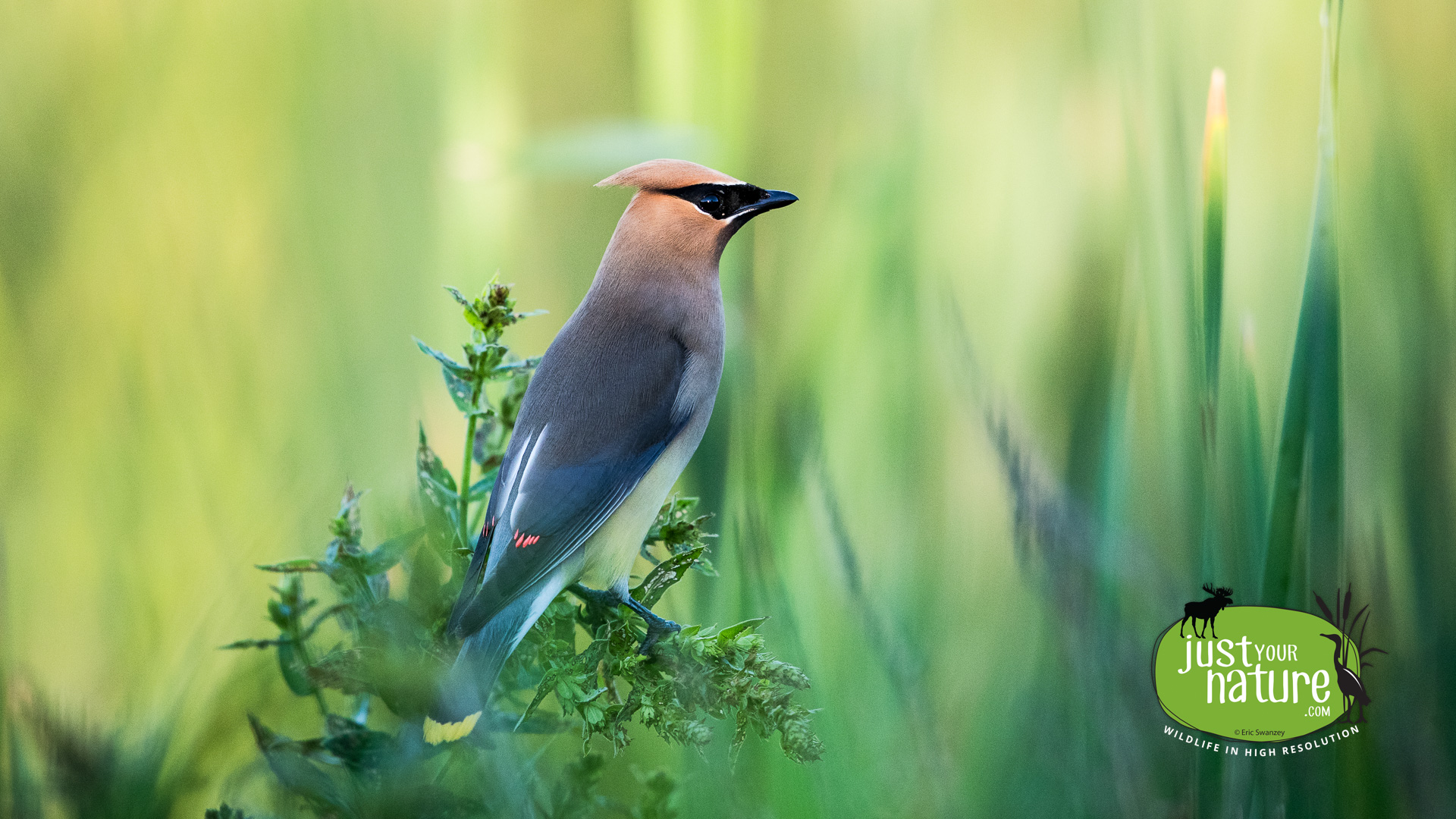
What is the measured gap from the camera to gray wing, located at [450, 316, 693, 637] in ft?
3.11

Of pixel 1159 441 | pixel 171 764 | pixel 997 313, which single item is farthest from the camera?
pixel 997 313

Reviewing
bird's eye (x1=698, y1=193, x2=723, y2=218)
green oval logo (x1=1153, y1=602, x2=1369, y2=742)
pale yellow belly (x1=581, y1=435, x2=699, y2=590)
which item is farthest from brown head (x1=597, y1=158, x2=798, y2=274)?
green oval logo (x1=1153, y1=602, x2=1369, y2=742)

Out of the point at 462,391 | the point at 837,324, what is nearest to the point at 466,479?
the point at 462,391

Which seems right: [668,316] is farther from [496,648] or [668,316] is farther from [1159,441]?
[1159,441]

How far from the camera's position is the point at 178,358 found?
1.45 metres

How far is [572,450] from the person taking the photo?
107 centimetres

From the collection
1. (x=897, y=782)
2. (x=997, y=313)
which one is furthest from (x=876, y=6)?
(x=897, y=782)

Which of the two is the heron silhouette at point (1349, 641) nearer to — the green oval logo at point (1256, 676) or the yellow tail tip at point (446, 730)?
the green oval logo at point (1256, 676)

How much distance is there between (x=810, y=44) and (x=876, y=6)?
116 millimetres

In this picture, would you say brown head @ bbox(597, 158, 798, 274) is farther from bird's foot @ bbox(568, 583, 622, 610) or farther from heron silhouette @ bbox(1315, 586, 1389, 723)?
heron silhouette @ bbox(1315, 586, 1389, 723)

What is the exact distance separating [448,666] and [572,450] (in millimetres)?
274

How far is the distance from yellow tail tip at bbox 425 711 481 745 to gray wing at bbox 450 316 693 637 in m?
0.08

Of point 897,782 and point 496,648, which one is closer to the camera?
point 496,648

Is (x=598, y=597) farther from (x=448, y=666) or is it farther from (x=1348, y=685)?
(x=1348, y=685)
